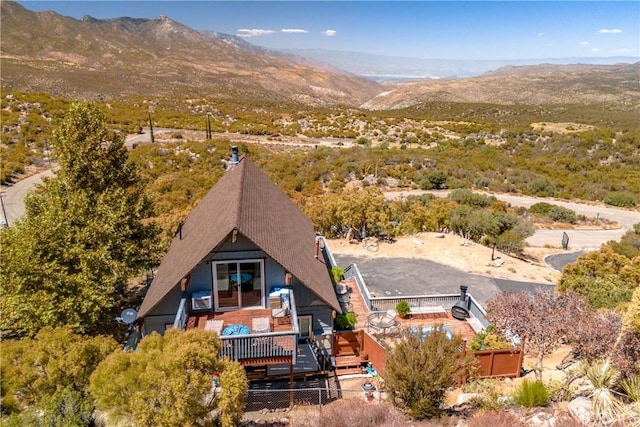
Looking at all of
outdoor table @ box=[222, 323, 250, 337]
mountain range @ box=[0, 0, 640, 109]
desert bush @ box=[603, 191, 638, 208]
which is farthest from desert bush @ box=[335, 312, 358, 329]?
mountain range @ box=[0, 0, 640, 109]

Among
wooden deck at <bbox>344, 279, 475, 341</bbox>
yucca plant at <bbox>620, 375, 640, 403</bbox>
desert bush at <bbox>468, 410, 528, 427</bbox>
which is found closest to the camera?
desert bush at <bbox>468, 410, 528, 427</bbox>

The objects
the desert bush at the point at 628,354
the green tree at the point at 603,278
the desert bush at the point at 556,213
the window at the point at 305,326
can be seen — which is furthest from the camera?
the desert bush at the point at 556,213

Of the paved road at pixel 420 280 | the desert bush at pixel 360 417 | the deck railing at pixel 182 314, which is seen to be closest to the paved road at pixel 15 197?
the deck railing at pixel 182 314

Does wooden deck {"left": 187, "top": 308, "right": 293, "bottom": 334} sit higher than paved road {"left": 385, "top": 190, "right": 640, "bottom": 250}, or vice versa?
wooden deck {"left": 187, "top": 308, "right": 293, "bottom": 334}

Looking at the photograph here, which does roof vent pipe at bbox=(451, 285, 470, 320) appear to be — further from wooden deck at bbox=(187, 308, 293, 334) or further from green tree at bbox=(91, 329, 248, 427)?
green tree at bbox=(91, 329, 248, 427)

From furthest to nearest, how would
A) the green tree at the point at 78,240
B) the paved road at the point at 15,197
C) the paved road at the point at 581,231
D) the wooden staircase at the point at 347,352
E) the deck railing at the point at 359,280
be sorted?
the paved road at the point at 581,231
the paved road at the point at 15,197
the deck railing at the point at 359,280
the wooden staircase at the point at 347,352
the green tree at the point at 78,240

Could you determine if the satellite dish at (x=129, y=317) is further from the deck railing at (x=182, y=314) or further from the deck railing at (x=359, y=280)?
the deck railing at (x=359, y=280)
